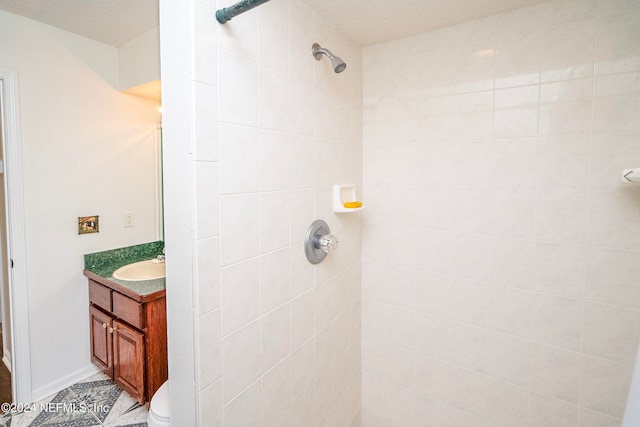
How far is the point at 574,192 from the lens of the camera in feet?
4.06

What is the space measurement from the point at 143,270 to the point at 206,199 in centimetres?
165

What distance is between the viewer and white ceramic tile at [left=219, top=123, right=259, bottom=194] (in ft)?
3.04

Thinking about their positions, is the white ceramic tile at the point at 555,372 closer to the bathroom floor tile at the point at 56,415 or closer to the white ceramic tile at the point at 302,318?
the white ceramic tile at the point at 302,318

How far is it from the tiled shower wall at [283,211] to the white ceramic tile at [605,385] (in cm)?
102

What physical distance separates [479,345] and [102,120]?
105 inches

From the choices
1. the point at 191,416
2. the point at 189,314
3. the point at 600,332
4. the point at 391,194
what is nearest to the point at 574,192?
the point at 600,332

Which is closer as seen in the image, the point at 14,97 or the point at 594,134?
the point at 594,134

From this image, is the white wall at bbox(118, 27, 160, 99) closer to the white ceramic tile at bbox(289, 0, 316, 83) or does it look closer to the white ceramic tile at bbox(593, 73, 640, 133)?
the white ceramic tile at bbox(289, 0, 316, 83)

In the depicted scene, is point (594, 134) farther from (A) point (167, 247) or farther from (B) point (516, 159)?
(A) point (167, 247)

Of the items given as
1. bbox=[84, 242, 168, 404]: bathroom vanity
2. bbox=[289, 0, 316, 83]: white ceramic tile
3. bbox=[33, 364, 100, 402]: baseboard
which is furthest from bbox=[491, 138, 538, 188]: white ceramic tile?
bbox=[33, 364, 100, 402]: baseboard

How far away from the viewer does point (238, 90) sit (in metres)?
0.96

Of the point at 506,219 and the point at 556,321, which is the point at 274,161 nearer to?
the point at 506,219

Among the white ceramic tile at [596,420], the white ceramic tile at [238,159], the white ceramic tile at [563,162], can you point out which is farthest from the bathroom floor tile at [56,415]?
the white ceramic tile at [563,162]

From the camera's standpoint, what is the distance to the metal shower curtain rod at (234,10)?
0.79 m
